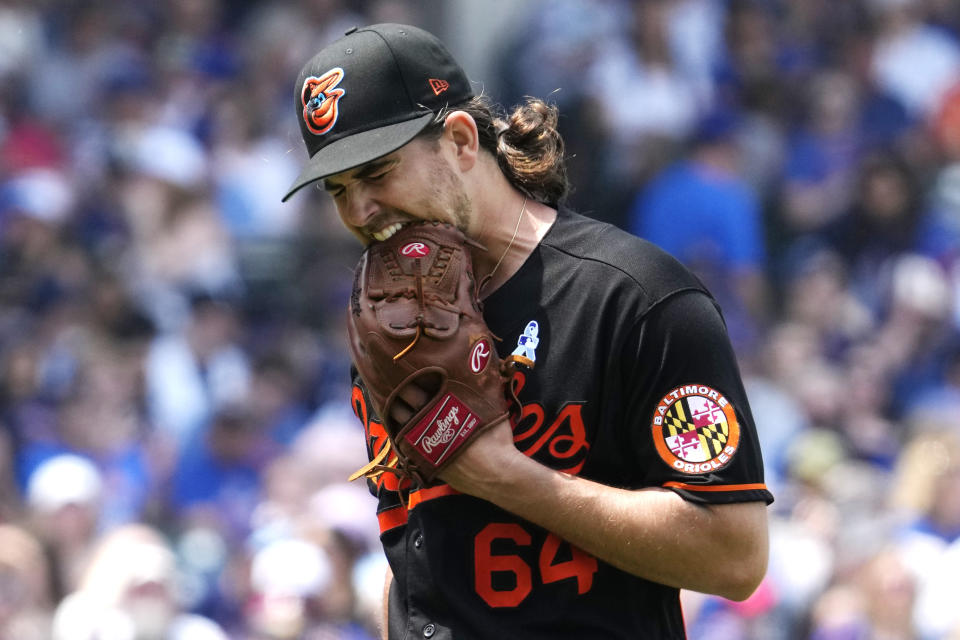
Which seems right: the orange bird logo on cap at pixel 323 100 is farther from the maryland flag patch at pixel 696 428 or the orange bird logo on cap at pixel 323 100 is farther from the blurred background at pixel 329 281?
the blurred background at pixel 329 281

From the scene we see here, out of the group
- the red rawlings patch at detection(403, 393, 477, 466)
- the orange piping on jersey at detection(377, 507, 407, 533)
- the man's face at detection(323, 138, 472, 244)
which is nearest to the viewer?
the red rawlings patch at detection(403, 393, 477, 466)

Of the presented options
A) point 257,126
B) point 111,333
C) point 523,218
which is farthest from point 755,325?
point 523,218

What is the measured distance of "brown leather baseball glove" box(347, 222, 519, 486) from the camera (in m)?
2.44

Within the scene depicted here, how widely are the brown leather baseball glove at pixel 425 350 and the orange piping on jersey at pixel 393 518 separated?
8.7 inches

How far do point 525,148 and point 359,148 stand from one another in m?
0.45

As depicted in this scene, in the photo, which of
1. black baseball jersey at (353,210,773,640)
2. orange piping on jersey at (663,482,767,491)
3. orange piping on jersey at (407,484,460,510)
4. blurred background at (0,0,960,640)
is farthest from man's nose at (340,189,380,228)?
blurred background at (0,0,960,640)

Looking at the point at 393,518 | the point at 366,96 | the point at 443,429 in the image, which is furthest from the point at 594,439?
the point at 366,96

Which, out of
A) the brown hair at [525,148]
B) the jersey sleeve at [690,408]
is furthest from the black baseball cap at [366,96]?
the jersey sleeve at [690,408]

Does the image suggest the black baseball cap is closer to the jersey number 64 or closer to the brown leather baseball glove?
the brown leather baseball glove

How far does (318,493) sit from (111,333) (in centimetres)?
153

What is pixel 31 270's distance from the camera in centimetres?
734

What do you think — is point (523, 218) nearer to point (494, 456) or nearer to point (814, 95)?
point (494, 456)

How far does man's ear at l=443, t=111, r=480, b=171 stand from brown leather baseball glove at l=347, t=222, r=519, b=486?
200 millimetres

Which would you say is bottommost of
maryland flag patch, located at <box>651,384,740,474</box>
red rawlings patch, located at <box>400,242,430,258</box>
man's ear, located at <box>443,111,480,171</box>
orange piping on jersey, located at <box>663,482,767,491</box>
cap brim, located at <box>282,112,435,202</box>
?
orange piping on jersey, located at <box>663,482,767,491</box>
